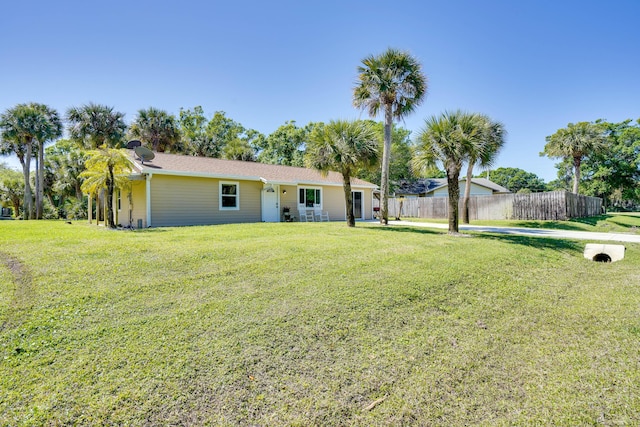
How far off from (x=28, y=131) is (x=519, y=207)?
1443 inches

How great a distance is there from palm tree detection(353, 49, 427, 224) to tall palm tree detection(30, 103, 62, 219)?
84.2 ft

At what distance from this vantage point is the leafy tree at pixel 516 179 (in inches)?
2566

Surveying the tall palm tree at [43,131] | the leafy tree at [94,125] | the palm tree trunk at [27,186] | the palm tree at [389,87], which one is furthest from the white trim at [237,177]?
the palm tree trunk at [27,186]

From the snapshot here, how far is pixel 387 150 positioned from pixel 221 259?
10581mm

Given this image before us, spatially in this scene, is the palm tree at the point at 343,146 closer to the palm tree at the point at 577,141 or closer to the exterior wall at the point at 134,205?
the exterior wall at the point at 134,205

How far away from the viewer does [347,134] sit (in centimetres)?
1221

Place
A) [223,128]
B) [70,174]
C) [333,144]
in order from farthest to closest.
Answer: [223,128], [70,174], [333,144]

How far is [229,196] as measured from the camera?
1562 centimetres

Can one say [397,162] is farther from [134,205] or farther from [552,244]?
[134,205]

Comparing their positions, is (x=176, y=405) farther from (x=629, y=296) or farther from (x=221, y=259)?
(x=629, y=296)

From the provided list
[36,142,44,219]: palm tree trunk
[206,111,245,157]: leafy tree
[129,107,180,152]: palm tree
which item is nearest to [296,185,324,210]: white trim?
[129,107,180,152]: palm tree

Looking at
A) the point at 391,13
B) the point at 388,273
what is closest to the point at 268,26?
the point at 391,13

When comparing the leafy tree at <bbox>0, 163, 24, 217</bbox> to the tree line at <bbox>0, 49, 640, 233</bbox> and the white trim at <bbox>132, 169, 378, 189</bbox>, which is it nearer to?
the tree line at <bbox>0, 49, 640, 233</bbox>

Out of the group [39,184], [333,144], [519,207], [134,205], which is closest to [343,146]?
[333,144]
